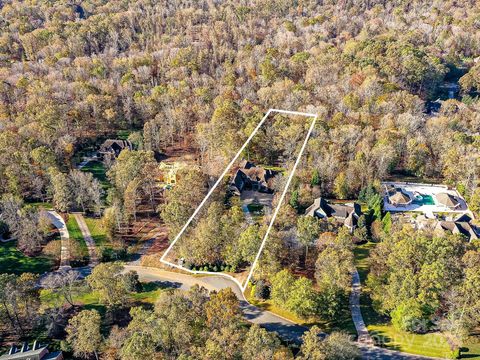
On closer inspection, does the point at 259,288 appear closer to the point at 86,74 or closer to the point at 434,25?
the point at 86,74

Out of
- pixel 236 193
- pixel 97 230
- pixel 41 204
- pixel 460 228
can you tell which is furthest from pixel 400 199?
pixel 41 204

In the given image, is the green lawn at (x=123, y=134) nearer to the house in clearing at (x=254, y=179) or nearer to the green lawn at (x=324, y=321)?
the house in clearing at (x=254, y=179)

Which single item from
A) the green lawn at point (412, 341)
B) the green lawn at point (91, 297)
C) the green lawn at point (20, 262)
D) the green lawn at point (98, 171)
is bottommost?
the green lawn at point (91, 297)

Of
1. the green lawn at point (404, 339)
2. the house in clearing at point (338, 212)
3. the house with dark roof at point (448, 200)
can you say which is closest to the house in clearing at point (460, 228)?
the house with dark roof at point (448, 200)

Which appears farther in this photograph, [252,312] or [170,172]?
[170,172]

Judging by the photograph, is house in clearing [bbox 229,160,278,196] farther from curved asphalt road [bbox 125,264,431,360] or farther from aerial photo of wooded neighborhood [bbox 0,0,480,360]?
curved asphalt road [bbox 125,264,431,360]

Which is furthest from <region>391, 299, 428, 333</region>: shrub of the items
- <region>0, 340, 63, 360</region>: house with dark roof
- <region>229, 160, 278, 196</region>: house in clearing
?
<region>0, 340, 63, 360</region>: house with dark roof

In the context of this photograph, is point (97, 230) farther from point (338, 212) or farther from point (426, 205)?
point (426, 205)

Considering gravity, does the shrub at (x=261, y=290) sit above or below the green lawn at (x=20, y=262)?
above
